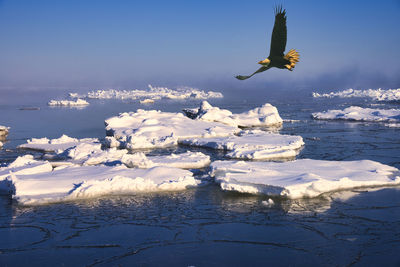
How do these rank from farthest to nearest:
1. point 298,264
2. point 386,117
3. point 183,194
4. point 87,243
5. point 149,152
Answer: point 386,117
point 149,152
point 183,194
point 87,243
point 298,264

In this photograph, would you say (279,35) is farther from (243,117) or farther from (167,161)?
(243,117)

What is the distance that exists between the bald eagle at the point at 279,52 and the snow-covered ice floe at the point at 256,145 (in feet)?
33.8

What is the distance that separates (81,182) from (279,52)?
7456 mm

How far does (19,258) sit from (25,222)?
179cm

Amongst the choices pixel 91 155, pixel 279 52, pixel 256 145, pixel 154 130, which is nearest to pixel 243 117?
pixel 154 130

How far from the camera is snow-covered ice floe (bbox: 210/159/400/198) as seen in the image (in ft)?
32.5

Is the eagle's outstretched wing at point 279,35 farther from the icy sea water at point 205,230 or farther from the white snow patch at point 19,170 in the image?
the white snow patch at point 19,170

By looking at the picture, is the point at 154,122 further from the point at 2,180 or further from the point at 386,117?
the point at 386,117

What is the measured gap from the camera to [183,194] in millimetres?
10367

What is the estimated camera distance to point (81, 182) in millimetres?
10586

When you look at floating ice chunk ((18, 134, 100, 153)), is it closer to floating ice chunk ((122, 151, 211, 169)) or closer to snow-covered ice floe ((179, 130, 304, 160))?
floating ice chunk ((122, 151, 211, 169))

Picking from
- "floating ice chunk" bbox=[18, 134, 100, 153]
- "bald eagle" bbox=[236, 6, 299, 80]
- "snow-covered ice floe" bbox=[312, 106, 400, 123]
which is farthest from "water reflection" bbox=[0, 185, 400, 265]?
"snow-covered ice floe" bbox=[312, 106, 400, 123]

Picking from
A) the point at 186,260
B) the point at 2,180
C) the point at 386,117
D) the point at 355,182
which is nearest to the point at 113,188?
the point at 2,180

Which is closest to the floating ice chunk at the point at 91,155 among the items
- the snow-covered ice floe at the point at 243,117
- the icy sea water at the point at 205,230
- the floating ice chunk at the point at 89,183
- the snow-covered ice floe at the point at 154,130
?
→ the floating ice chunk at the point at 89,183
